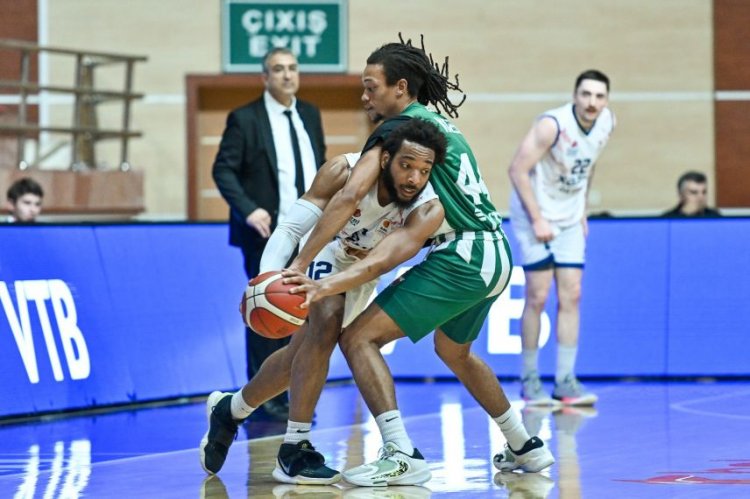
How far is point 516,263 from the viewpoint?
33.5ft

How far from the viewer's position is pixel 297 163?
827 centimetres

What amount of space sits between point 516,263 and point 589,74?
1.85 meters

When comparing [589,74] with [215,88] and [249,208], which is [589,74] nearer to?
[249,208]

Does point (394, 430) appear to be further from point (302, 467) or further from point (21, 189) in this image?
point (21, 189)

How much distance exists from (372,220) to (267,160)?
2.56 m

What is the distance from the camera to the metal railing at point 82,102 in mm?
13695

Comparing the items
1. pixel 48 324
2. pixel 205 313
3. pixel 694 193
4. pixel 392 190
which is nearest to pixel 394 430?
A: pixel 392 190

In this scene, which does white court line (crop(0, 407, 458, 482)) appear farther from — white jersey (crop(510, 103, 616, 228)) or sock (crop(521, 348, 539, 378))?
white jersey (crop(510, 103, 616, 228))

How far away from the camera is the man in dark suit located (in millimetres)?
8164

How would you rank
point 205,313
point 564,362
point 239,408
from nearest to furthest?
point 239,408, point 564,362, point 205,313

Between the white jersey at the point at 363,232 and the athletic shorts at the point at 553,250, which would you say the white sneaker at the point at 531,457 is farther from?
the athletic shorts at the point at 553,250

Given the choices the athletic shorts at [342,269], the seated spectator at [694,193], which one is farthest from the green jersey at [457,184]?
the seated spectator at [694,193]

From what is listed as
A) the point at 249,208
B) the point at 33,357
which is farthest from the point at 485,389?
the point at 33,357

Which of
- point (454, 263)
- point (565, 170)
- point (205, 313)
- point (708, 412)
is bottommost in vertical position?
point (708, 412)
